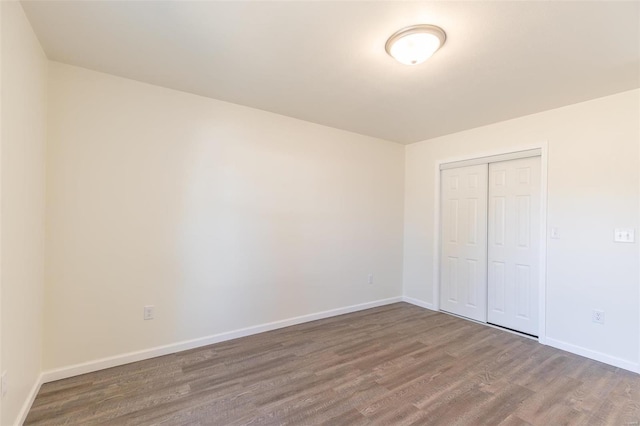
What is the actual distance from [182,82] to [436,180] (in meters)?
3.36

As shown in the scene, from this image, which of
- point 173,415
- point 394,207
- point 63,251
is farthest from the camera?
point 394,207

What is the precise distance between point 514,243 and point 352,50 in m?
2.88

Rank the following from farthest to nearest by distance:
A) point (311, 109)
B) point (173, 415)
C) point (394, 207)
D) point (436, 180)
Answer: point (394, 207) < point (436, 180) < point (311, 109) < point (173, 415)

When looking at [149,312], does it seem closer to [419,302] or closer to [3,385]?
[3,385]

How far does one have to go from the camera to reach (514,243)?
3.39 m

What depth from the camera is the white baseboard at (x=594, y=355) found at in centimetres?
249

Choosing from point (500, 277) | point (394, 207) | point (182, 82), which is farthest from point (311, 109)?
point (500, 277)

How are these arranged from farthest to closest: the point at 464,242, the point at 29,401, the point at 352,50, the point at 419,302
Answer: the point at 419,302, the point at 464,242, the point at 352,50, the point at 29,401

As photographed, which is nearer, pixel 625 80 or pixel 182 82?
pixel 625 80

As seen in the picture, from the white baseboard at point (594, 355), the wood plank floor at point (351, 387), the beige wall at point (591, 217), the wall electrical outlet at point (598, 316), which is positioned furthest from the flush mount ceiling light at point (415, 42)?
the white baseboard at point (594, 355)

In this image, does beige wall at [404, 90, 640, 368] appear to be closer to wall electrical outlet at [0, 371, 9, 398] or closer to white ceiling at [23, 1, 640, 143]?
white ceiling at [23, 1, 640, 143]

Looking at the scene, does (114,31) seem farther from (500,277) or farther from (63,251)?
(500,277)

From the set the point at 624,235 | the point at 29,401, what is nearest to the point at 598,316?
the point at 624,235

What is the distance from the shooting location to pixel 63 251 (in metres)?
2.25
